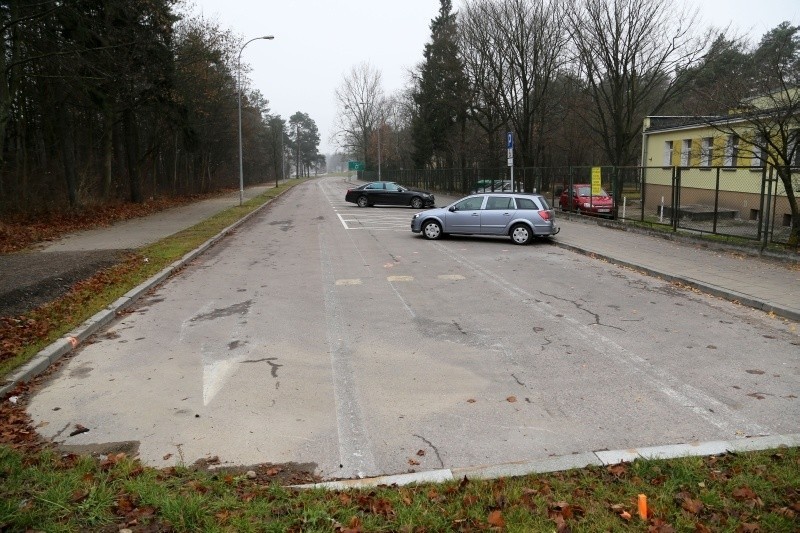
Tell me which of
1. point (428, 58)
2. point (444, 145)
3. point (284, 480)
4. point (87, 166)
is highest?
point (428, 58)

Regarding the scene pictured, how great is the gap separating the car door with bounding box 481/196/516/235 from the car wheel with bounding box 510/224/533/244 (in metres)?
0.31

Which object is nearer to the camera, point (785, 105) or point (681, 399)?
point (681, 399)

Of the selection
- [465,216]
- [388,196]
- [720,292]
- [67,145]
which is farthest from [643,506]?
[388,196]

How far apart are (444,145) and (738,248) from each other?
133 ft

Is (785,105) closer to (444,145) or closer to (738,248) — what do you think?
(738,248)

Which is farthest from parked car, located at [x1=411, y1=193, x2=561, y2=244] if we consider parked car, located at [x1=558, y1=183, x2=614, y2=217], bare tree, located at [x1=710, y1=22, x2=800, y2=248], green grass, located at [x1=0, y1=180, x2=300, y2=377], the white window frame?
the white window frame

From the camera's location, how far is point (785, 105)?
13.6 meters

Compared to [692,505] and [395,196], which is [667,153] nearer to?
[395,196]

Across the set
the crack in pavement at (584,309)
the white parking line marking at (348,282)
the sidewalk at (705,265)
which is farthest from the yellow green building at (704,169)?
the white parking line marking at (348,282)

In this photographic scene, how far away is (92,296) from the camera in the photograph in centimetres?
984

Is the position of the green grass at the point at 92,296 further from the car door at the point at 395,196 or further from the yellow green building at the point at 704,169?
the car door at the point at 395,196

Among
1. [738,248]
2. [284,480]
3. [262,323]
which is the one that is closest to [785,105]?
[738,248]

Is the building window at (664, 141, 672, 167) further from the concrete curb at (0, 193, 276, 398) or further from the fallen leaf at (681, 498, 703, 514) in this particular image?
the fallen leaf at (681, 498, 703, 514)

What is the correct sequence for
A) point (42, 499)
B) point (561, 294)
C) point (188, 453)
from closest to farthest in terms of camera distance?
1. point (42, 499)
2. point (188, 453)
3. point (561, 294)
